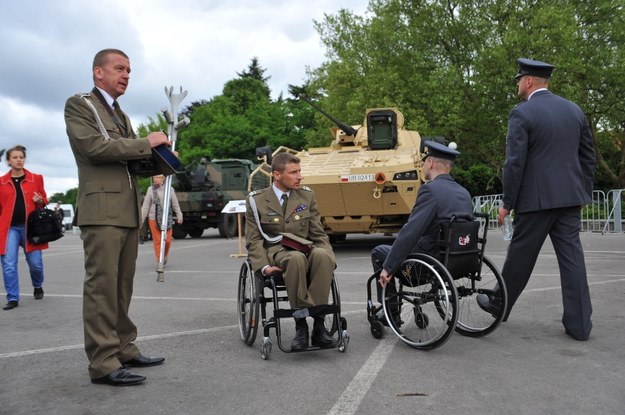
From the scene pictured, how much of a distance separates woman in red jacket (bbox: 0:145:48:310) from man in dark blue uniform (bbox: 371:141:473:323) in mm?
4547

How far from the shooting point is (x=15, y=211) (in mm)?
7539

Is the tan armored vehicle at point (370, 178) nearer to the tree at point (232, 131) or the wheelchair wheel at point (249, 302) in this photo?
the wheelchair wheel at point (249, 302)

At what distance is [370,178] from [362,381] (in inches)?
330

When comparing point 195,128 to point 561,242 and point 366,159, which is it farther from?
point 561,242

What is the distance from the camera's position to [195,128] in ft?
171

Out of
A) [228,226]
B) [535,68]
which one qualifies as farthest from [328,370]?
[228,226]

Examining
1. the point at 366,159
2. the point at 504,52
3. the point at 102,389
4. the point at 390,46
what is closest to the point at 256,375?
the point at 102,389

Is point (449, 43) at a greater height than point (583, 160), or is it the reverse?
point (449, 43)

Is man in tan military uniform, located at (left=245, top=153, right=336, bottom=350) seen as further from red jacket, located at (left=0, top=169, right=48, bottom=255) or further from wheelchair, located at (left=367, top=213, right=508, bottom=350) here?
red jacket, located at (left=0, top=169, right=48, bottom=255)

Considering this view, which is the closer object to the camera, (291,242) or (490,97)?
(291,242)

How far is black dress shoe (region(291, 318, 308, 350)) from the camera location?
4531mm

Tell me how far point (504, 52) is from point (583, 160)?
21271 mm

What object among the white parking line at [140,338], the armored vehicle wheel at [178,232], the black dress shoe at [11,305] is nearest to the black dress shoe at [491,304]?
the white parking line at [140,338]

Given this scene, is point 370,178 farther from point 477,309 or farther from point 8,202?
point 8,202
